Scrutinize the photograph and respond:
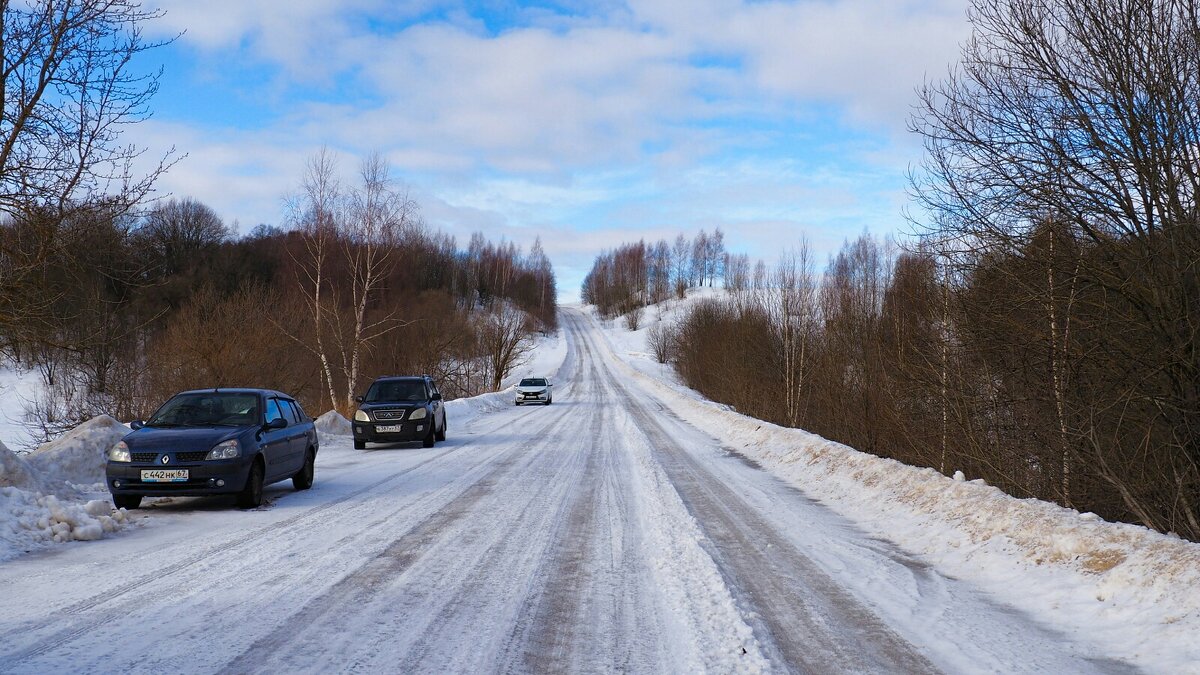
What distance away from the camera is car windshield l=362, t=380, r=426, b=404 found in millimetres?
20547

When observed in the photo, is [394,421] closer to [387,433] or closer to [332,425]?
[387,433]

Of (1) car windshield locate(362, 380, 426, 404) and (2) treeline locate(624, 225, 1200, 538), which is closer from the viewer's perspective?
(2) treeline locate(624, 225, 1200, 538)

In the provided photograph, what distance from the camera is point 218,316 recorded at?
2641 centimetres

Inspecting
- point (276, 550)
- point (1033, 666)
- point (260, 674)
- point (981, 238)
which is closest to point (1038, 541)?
point (1033, 666)

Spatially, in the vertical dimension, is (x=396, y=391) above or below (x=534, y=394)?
above

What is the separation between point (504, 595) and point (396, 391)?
52.4 ft

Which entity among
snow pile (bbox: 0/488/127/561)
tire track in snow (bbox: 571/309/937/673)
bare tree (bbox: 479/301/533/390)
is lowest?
tire track in snow (bbox: 571/309/937/673)

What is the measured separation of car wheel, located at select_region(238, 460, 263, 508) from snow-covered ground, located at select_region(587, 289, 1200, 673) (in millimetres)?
7672

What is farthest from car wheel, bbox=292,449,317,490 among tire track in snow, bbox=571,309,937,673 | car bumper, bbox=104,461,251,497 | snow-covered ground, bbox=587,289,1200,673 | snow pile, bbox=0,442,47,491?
snow-covered ground, bbox=587,289,1200,673

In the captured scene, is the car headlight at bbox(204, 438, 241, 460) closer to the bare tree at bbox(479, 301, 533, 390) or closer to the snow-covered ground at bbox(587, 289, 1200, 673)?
the snow-covered ground at bbox(587, 289, 1200, 673)

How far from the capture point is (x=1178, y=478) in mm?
8641

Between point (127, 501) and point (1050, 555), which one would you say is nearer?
point (1050, 555)

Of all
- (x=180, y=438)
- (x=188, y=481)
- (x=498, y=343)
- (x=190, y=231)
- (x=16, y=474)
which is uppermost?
(x=190, y=231)

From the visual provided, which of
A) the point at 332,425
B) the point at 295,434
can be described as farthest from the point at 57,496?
the point at 332,425
